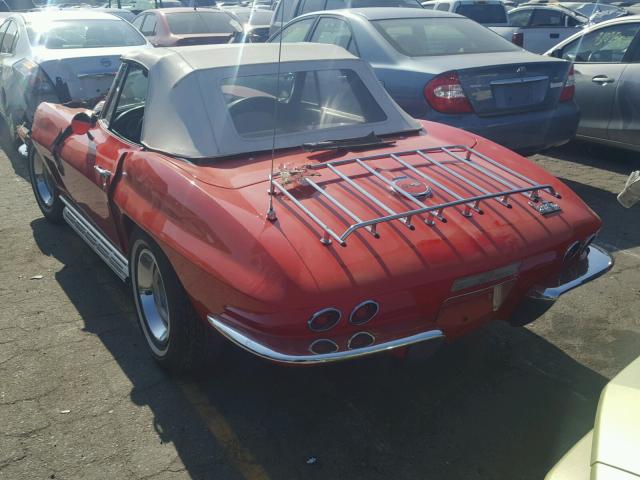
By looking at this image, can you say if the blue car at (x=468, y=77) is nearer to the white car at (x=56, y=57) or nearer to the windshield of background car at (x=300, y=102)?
the windshield of background car at (x=300, y=102)

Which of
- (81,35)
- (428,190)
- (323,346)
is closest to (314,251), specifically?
(323,346)

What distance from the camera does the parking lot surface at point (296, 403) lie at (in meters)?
2.82

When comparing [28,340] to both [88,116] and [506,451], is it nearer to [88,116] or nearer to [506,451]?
[88,116]

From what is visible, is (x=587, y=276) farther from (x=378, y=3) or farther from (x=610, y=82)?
(x=378, y=3)

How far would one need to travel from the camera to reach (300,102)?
3.90 m

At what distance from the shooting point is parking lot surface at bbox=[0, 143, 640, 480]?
2818mm

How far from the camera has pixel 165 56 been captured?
3.73 meters

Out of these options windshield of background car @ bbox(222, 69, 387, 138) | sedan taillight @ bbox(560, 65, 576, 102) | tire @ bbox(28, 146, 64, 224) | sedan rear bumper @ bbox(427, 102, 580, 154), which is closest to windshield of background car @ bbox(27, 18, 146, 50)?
tire @ bbox(28, 146, 64, 224)

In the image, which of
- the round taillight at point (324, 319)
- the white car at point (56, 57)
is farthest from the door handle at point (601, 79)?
the round taillight at point (324, 319)

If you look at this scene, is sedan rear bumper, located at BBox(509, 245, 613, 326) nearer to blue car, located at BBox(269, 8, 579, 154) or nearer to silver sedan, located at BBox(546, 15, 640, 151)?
blue car, located at BBox(269, 8, 579, 154)

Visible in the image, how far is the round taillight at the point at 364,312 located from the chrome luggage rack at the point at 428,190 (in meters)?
0.27

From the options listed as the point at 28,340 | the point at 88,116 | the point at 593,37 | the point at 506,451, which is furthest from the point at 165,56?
the point at 593,37

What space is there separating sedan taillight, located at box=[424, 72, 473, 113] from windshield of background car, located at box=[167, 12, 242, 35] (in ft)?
23.5

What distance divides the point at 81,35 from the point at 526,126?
18.4 feet
